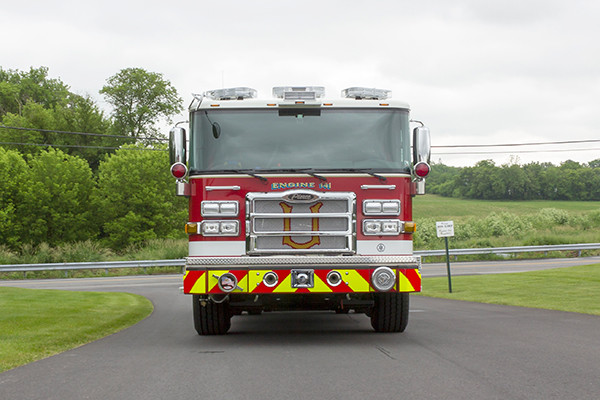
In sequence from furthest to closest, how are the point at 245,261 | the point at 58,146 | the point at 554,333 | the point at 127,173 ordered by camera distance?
the point at 58,146
the point at 127,173
the point at 554,333
the point at 245,261

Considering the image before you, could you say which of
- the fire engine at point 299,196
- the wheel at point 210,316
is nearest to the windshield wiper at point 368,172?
the fire engine at point 299,196

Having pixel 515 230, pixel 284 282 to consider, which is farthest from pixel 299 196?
pixel 515 230

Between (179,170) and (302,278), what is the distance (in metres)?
2.01

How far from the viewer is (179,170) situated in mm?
9398

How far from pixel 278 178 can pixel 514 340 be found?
12.0 ft

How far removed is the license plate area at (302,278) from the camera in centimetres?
926

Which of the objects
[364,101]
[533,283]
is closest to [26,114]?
[533,283]

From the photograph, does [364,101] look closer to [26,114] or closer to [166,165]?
[166,165]

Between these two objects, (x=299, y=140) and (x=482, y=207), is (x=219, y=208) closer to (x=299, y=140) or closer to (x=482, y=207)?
(x=299, y=140)

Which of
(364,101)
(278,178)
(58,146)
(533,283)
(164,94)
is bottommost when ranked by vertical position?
(533,283)

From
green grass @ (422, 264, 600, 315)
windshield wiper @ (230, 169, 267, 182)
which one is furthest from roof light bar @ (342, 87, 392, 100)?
green grass @ (422, 264, 600, 315)

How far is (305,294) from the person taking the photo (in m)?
9.49

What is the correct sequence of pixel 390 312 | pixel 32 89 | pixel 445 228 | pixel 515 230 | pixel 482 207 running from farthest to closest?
pixel 482 207 → pixel 32 89 → pixel 515 230 → pixel 445 228 → pixel 390 312

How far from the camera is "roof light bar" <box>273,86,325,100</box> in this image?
9.94 metres
